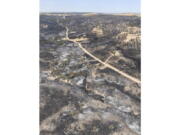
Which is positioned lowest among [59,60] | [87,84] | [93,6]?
[87,84]

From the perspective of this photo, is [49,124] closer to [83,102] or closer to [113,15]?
[83,102]

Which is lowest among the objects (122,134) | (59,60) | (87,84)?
(122,134)

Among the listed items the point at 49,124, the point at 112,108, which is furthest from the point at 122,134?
the point at 49,124
